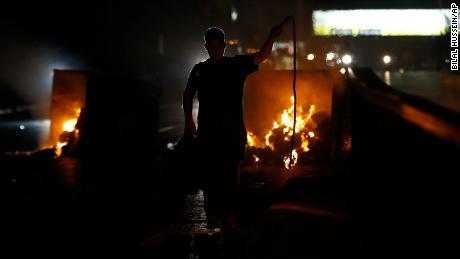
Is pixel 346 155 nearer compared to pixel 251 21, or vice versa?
pixel 346 155

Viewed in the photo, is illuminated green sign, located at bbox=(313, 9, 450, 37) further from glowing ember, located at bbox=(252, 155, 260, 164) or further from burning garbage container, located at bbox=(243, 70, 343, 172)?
glowing ember, located at bbox=(252, 155, 260, 164)

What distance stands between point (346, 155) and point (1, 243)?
3.54 m

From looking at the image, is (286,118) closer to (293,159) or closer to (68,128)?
(293,159)

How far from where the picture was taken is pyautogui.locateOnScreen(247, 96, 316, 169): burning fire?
32.8ft

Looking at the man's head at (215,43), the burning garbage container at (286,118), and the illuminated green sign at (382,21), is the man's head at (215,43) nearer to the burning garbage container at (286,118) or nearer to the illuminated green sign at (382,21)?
the burning garbage container at (286,118)

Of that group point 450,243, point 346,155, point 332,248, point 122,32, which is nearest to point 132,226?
point 346,155

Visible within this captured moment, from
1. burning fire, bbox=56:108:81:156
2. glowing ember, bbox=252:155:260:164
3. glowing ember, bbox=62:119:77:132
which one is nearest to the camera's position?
glowing ember, bbox=252:155:260:164

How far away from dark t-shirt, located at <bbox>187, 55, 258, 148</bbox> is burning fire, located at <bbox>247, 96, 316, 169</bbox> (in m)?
4.39

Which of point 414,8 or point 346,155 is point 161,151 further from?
point 414,8

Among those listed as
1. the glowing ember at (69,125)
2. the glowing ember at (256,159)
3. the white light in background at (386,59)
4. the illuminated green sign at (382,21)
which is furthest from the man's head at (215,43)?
the illuminated green sign at (382,21)

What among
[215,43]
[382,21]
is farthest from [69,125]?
[382,21]

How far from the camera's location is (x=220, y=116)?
17.0 ft

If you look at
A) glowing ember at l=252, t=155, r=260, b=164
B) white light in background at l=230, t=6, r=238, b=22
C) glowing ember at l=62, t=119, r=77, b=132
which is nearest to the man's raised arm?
glowing ember at l=252, t=155, r=260, b=164

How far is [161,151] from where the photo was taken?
13.2m
